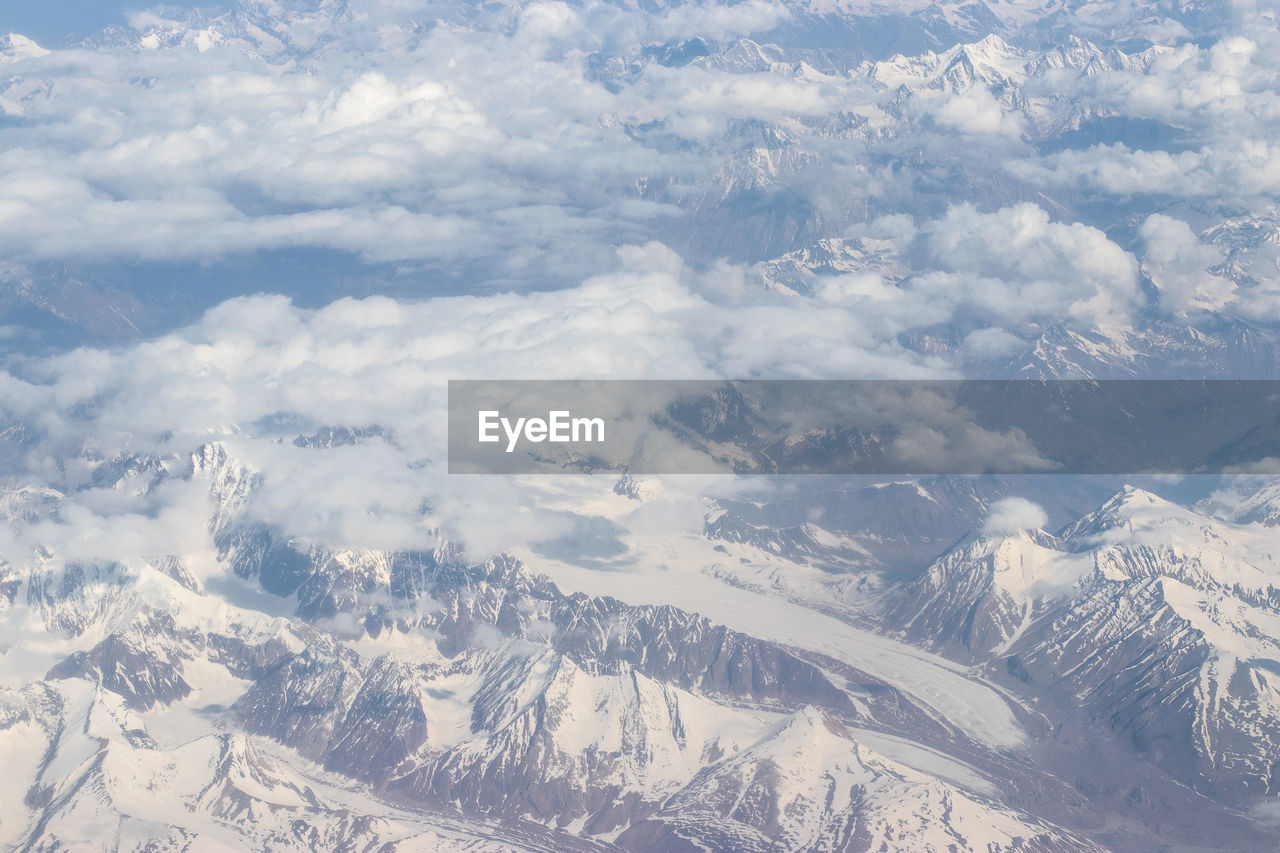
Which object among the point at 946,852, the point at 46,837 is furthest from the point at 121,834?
the point at 946,852

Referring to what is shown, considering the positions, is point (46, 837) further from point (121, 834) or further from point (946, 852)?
point (946, 852)

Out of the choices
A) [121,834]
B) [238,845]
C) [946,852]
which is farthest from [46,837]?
[946,852]

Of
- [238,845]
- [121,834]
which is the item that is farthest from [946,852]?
[121,834]

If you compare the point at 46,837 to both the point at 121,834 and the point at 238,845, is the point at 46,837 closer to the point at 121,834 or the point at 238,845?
the point at 121,834

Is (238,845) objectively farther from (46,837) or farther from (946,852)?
(946,852)

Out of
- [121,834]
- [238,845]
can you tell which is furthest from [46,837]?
[238,845]
